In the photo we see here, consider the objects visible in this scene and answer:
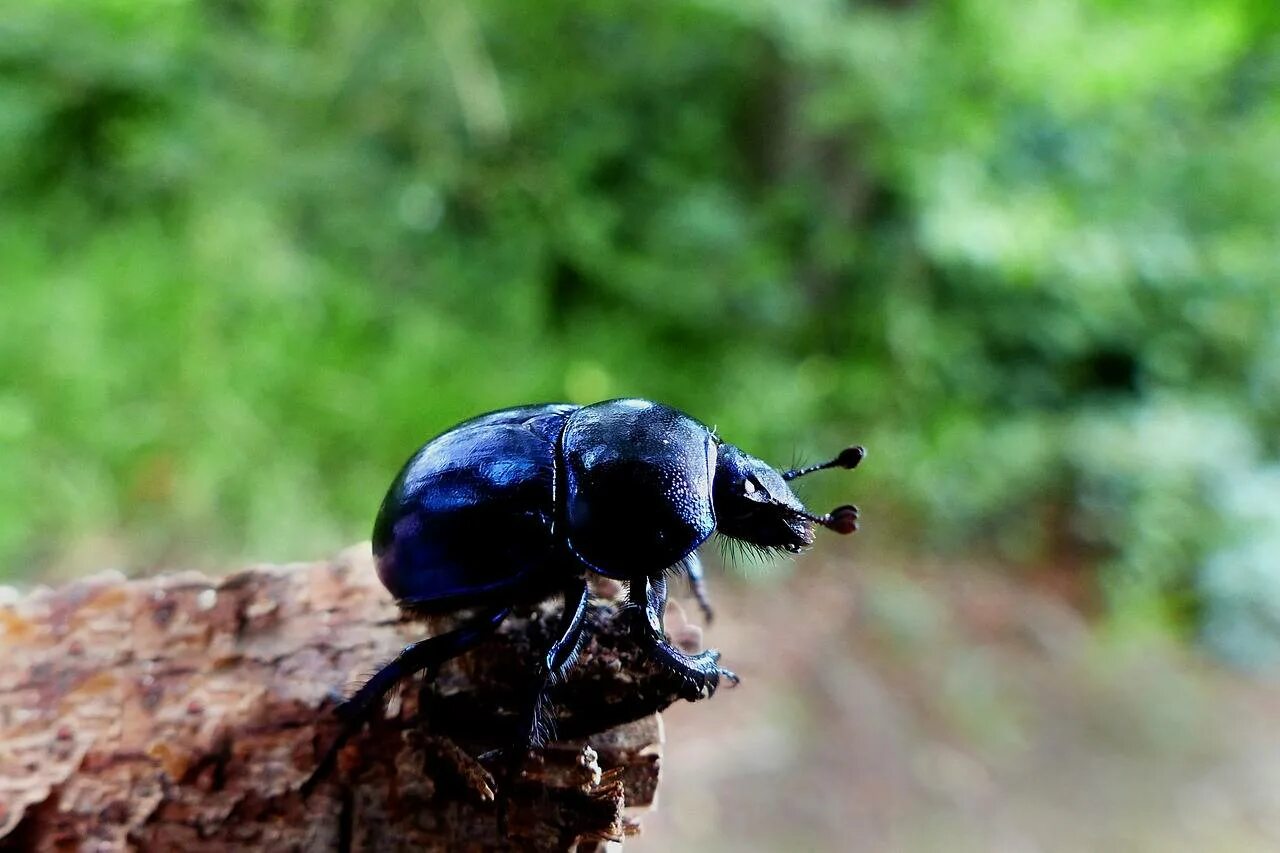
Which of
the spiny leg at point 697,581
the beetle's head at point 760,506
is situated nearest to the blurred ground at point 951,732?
the spiny leg at point 697,581

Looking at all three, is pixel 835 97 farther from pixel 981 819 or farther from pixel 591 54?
pixel 981 819

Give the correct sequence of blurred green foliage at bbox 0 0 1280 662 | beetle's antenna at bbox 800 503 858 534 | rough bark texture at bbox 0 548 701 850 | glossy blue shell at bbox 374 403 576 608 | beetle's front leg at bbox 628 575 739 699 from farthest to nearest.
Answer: blurred green foliage at bbox 0 0 1280 662
beetle's antenna at bbox 800 503 858 534
glossy blue shell at bbox 374 403 576 608
beetle's front leg at bbox 628 575 739 699
rough bark texture at bbox 0 548 701 850

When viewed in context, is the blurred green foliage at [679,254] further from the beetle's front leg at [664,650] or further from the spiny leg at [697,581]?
the beetle's front leg at [664,650]

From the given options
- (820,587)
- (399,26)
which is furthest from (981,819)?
(399,26)

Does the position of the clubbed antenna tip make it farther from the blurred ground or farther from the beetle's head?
the blurred ground

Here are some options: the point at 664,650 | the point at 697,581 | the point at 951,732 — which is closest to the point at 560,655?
the point at 664,650

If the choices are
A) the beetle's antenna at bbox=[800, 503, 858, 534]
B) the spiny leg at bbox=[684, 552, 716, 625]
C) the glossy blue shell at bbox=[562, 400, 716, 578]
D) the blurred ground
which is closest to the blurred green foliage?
the blurred ground
